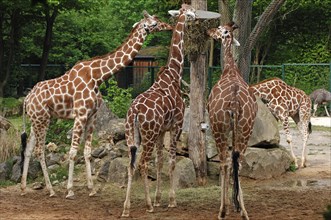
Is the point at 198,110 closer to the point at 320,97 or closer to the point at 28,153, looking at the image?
the point at 28,153

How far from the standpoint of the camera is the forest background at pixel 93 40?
26.9m

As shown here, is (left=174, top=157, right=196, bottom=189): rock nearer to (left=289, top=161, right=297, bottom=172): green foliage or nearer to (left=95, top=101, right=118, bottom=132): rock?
(left=289, top=161, right=297, bottom=172): green foliage

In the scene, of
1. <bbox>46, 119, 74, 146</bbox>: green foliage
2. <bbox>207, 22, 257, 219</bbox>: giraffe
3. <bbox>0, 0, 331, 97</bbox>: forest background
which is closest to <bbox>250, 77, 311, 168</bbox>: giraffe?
<bbox>46, 119, 74, 146</bbox>: green foliage

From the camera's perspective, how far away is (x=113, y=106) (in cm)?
1778

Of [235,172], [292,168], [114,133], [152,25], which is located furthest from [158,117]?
[292,168]

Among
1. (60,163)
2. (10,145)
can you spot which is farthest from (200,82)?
(10,145)

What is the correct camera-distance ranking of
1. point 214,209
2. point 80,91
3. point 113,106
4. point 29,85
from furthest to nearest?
1. point 29,85
2. point 113,106
3. point 80,91
4. point 214,209

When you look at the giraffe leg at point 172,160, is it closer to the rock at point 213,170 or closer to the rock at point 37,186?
the rock at point 213,170

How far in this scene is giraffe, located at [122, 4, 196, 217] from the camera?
9.66 metres

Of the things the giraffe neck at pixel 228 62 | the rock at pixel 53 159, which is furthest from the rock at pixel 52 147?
the giraffe neck at pixel 228 62

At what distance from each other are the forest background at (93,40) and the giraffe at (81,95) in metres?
13.9

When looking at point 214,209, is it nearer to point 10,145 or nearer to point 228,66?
point 228,66

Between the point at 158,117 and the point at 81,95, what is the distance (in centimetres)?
196

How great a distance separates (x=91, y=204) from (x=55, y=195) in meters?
1.04
